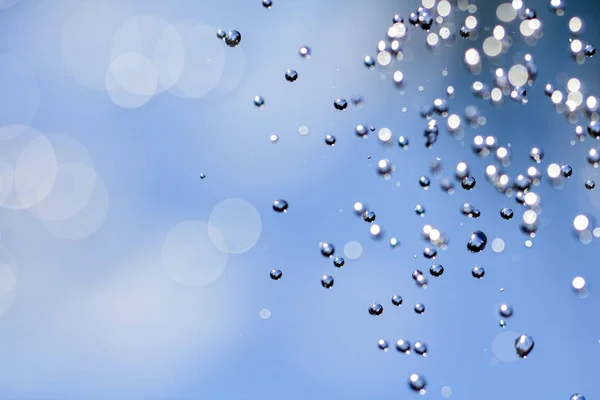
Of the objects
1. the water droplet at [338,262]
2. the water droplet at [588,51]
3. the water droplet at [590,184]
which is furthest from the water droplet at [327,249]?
the water droplet at [588,51]

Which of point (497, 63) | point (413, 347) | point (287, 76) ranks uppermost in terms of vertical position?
point (287, 76)

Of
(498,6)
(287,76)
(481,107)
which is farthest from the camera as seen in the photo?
(498,6)

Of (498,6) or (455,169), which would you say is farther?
(498,6)

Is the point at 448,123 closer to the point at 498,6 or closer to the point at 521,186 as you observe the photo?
the point at 521,186

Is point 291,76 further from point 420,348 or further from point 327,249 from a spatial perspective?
Result: point 420,348

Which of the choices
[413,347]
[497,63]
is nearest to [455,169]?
[497,63]

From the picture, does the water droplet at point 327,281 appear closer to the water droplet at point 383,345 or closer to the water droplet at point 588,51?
the water droplet at point 383,345
